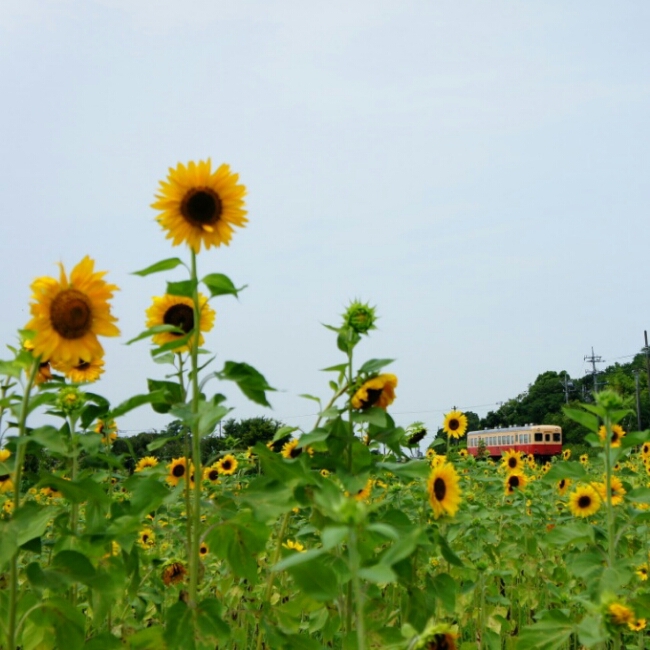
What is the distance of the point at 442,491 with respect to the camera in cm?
303

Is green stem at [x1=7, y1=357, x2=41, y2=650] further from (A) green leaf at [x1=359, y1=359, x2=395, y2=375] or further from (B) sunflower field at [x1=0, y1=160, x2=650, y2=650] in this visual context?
(A) green leaf at [x1=359, y1=359, x2=395, y2=375]

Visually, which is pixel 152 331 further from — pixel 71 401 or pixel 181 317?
pixel 71 401

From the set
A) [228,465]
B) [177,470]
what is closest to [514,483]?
[228,465]

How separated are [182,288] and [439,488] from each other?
123 cm

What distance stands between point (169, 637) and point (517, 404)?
74101 millimetres

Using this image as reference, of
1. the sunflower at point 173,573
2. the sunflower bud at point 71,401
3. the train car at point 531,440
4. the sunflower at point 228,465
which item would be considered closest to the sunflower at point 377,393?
the sunflower bud at point 71,401

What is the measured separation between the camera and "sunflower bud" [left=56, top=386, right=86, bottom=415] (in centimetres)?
305

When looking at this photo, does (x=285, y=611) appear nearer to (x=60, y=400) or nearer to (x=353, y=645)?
(x=353, y=645)

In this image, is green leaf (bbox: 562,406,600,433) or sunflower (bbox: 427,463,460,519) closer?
green leaf (bbox: 562,406,600,433)

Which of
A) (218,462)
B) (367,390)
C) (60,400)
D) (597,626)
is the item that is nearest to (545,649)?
(597,626)

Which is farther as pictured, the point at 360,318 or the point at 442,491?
the point at 442,491

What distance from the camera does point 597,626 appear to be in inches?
89.5

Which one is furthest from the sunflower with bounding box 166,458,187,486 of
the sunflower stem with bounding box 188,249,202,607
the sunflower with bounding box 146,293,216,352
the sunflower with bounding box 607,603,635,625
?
the sunflower with bounding box 607,603,635,625

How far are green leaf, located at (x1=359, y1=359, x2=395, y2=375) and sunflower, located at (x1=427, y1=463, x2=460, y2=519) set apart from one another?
2.22ft
